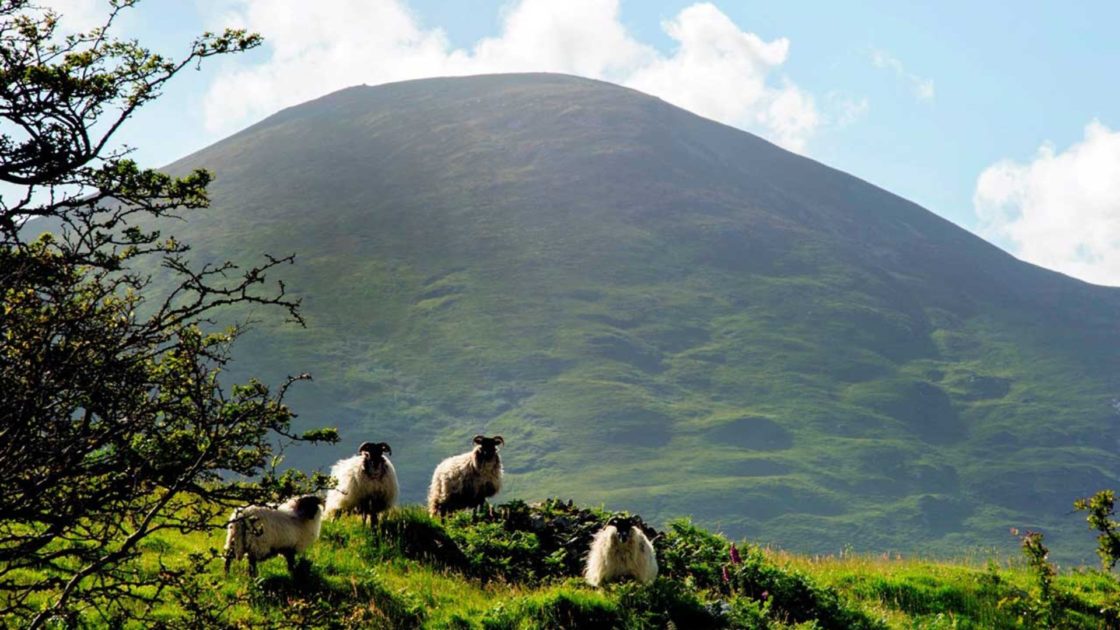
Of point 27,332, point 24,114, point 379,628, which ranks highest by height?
point 24,114

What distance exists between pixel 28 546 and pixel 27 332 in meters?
2.21

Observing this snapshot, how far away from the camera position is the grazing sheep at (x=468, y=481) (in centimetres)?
2566

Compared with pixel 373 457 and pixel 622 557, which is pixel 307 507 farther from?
pixel 622 557

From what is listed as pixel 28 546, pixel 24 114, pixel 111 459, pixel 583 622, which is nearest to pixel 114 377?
pixel 111 459

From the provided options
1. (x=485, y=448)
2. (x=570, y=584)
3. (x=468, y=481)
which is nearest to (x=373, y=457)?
(x=468, y=481)

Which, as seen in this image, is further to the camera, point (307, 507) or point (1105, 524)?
point (307, 507)

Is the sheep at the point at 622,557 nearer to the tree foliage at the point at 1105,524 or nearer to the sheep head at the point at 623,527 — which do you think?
the sheep head at the point at 623,527

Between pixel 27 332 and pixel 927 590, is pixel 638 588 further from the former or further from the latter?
pixel 27 332

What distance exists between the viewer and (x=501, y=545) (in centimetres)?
2133

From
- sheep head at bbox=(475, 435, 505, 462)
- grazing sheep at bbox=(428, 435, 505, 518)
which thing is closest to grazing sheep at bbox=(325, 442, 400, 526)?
grazing sheep at bbox=(428, 435, 505, 518)

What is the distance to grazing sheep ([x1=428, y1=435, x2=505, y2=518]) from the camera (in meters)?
25.7

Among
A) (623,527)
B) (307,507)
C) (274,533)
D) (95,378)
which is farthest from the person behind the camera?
(623,527)

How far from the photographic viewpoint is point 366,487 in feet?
72.9

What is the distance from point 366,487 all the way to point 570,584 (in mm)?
5310
